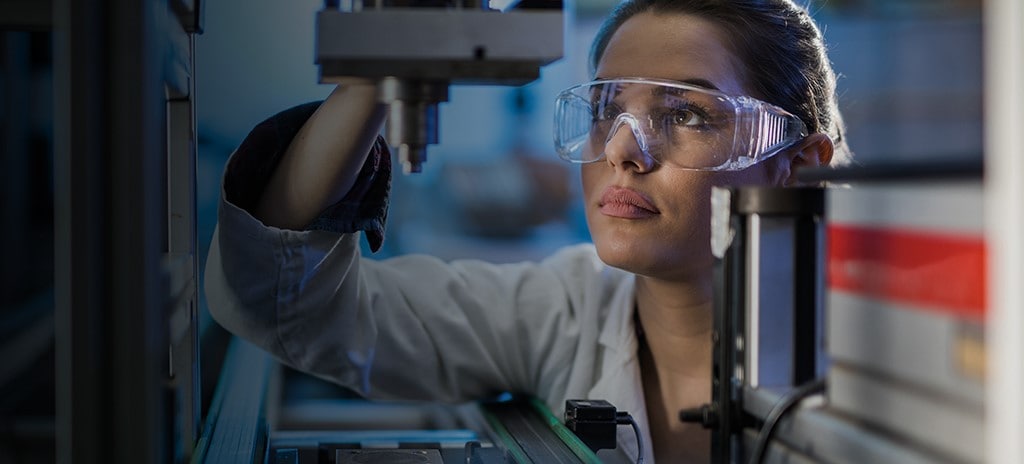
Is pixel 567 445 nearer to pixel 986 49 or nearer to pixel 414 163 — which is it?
pixel 414 163

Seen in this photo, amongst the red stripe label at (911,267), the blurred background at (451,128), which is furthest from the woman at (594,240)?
the red stripe label at (911,267)

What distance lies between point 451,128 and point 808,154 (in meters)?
Result: 1.56

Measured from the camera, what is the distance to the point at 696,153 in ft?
4.23

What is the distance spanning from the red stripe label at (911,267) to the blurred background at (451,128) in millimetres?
59

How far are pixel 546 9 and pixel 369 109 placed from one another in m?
0.41

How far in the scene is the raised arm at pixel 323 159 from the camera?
1.16 metres

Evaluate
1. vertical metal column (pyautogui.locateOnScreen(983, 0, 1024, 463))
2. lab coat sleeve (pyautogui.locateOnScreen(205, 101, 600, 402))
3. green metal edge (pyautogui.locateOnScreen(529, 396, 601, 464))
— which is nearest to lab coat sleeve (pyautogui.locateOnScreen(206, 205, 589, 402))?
lab coat sleeve (pyautogui.locateOnScreen(205, 101, 600, 402))

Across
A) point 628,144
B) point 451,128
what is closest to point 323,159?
point 628,144

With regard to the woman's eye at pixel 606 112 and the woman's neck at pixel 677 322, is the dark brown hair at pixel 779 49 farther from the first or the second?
the woman's neck at pixel 677 322

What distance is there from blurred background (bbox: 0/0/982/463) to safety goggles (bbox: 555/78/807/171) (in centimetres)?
26

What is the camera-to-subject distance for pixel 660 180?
133 centimetres

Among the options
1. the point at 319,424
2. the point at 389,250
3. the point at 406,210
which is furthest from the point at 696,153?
the point at 406,210

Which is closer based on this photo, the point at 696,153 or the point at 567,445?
the point at 567,445

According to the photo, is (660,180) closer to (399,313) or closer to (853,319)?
(399,313)
